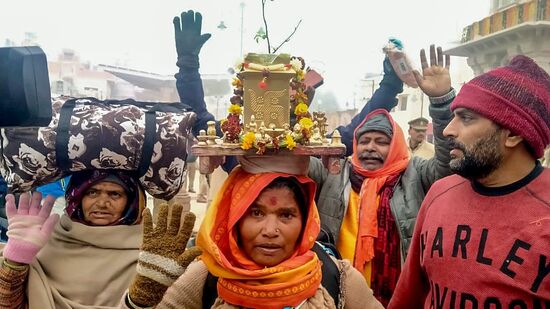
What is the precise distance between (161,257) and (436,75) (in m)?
1.76

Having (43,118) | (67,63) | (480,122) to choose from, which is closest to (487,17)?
(480,122)

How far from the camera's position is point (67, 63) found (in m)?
50.1

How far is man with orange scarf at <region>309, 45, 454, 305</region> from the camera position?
2.65 meters

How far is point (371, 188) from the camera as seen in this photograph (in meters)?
3.07

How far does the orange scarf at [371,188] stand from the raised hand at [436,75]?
0.68 meters

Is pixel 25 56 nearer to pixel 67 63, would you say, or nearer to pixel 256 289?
pixel 256 289

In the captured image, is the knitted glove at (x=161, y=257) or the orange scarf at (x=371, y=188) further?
the orange scarf at (x=371, y=188)

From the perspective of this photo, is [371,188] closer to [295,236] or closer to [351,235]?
[351,235]

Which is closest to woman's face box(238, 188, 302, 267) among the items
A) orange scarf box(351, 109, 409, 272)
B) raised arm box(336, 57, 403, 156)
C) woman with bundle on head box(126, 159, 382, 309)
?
woman with bundle on head box(126, 159, 382, 309)

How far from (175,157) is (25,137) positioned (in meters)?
0.67

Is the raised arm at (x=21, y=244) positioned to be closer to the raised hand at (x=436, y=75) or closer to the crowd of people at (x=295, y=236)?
the crowd of people at (x=295, y=236)

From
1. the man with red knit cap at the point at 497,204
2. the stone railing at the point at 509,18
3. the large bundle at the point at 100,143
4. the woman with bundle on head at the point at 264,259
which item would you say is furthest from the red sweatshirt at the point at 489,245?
the stone railing at the point at 509,18

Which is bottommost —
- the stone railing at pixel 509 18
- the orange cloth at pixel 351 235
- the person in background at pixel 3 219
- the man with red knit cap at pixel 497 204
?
the person in background at pixel 3 219

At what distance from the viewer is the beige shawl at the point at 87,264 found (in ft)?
7.43
